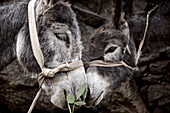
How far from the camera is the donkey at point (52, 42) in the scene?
75 centimetres

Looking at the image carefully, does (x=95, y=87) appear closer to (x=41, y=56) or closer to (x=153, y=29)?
(x=41, y=56)

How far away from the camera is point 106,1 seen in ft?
5.90

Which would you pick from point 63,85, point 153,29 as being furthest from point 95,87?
point 153,29

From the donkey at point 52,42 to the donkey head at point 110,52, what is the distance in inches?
4.9

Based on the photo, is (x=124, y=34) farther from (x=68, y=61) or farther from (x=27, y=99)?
(x=27, y=99)

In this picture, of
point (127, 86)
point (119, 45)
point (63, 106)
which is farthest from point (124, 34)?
point (127, 86)

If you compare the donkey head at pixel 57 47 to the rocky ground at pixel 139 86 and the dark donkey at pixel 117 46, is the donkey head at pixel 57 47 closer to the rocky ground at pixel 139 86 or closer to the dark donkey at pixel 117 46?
the dark donkey at pixel 117 46

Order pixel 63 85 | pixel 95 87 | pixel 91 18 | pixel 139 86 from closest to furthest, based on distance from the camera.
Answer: pixel 63 85 < pixel 95 87 < pixel 91 18 < pixel 139 86

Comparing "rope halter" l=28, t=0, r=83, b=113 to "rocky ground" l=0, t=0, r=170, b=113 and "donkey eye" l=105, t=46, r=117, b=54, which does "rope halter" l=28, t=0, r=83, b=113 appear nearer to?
"donkey eye" l=105, t=46, r=117, b=54

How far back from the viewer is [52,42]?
773 millimetres

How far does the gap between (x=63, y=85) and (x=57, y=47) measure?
0.47 feet

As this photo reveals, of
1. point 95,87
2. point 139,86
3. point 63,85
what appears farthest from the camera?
point 139,86

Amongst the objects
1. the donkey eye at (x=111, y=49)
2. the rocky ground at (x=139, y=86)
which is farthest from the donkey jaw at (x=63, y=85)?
the rocky ground at (x=139, y=86)

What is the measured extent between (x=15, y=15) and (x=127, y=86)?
1.06 m
